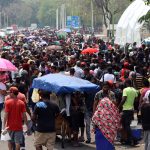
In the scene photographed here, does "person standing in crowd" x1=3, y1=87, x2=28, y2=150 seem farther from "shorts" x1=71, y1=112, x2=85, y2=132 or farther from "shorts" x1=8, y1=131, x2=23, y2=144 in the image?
"shorts" x1=71, y1=112, x2=85, y2=132

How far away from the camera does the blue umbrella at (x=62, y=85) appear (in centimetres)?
1323

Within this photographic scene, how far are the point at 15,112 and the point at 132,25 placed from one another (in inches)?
A: 662

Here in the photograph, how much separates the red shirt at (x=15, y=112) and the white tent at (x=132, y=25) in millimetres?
15693

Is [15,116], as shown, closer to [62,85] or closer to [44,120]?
[44,120]

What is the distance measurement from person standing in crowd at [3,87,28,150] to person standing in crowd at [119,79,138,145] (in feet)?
9.65

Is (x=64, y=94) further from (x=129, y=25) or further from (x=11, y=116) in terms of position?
(x=129, y=25)

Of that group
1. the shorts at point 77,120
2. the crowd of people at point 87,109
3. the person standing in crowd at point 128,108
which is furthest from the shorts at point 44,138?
the person standing in crowd at point 128,108

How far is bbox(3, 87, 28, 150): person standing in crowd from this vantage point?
11.7 m

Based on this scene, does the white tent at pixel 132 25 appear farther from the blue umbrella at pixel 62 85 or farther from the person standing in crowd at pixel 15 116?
the person standing in crowd at pixel 15 116

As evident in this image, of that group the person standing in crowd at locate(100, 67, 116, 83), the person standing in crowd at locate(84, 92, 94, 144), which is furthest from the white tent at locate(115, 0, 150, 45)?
the person standing in crowd at locate(84, 92, 94, 144)

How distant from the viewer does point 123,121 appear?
46.5 feet

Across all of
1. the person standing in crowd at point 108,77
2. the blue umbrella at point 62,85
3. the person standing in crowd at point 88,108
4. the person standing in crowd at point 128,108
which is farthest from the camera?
the person standing in crowd at point 108,77

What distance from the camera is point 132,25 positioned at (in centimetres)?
2788

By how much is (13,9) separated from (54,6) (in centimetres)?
2268
